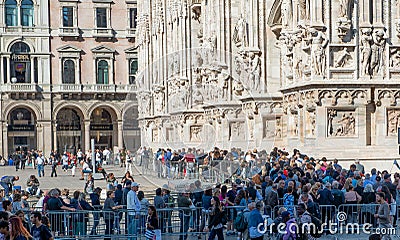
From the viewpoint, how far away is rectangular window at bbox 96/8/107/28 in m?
72.2

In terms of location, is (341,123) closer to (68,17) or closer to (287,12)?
(287,12)

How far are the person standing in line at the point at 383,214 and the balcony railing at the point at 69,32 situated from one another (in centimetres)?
5904

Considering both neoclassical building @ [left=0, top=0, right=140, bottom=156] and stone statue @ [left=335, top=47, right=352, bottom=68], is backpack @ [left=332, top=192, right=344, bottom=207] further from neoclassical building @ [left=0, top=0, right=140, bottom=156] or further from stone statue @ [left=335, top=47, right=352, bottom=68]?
neoclassical building @ [left=0, top=0, right=140, bottom=156]

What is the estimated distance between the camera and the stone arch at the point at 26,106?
68125 millimetres

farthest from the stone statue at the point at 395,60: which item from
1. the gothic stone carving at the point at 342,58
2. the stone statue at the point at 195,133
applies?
the stone statue at the point at 195,133

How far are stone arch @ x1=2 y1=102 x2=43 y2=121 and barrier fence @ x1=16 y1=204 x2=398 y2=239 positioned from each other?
5339cm

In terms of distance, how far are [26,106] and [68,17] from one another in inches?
407

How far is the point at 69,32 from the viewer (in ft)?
231

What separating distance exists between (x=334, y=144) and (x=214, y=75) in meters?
9.00

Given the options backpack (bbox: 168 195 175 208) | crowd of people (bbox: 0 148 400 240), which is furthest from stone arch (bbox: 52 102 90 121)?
crowd of people (bbox: 0 148 400 240)

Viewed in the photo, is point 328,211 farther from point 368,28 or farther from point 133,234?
point 368,28

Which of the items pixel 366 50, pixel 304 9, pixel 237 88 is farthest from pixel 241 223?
pixel 237 88

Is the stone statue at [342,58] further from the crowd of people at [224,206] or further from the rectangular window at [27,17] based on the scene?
the rectangular window at [27,17]

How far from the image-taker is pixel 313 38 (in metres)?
24.2
